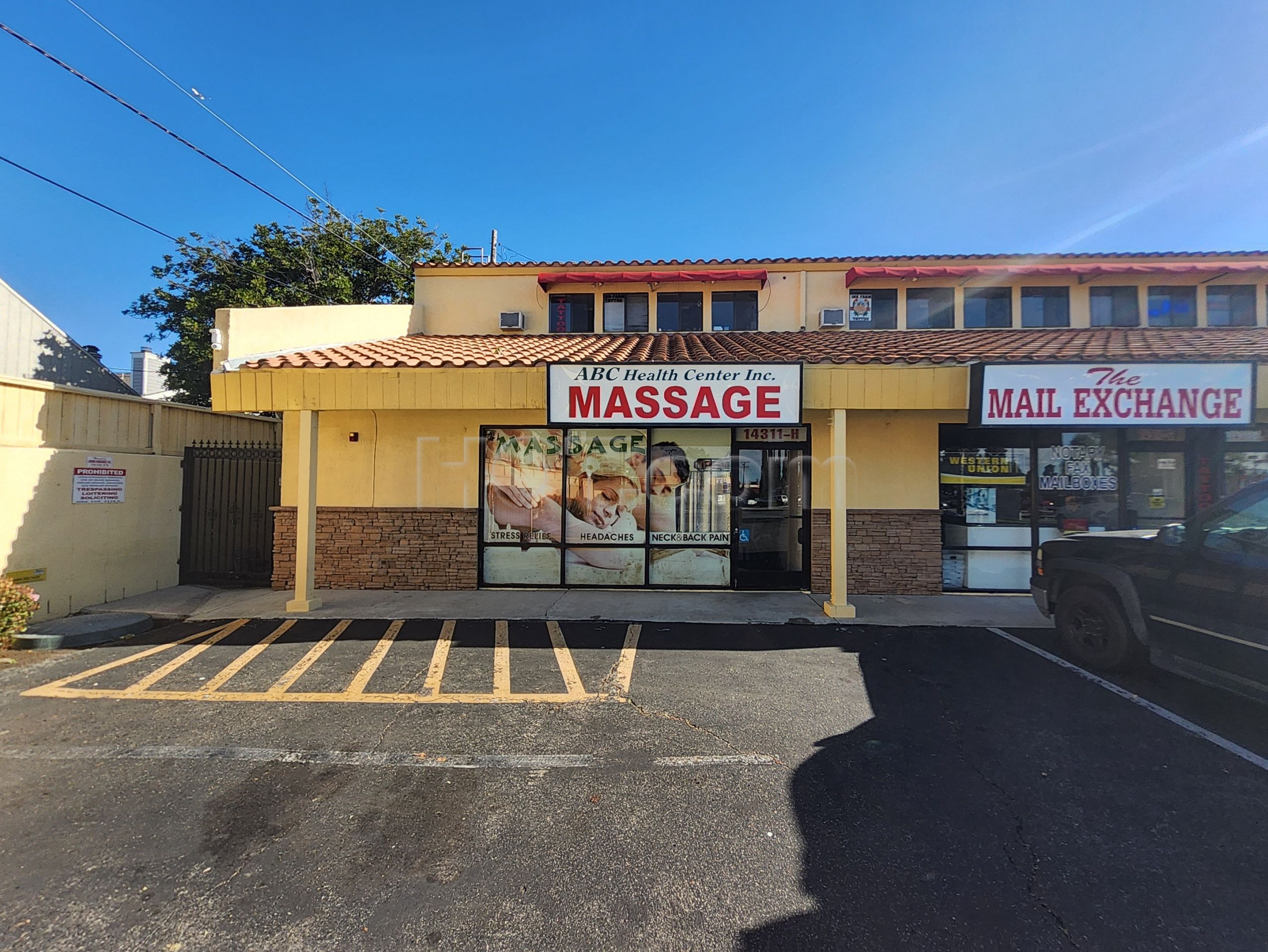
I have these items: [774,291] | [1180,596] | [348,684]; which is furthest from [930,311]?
[348,684]

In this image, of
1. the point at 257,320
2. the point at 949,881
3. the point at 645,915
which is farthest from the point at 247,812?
the point at 257,320

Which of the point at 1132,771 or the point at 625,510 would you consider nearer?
the point at 1132,771

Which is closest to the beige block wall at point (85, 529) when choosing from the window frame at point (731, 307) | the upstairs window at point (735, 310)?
the window frame at point (731, 307)

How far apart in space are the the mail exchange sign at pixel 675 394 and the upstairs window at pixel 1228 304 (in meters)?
9.73

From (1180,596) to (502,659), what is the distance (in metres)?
5.90

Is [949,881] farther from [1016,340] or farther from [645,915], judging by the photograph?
[1016,340]

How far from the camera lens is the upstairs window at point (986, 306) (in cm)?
1058

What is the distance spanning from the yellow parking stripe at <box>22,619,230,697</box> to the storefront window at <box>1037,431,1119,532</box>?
1147 centimetres

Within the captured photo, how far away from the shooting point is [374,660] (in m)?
5.52

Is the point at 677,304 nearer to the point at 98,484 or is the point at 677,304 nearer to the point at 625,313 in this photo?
the point at 625,313

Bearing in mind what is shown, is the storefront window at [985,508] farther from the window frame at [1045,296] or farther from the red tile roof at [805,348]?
the window frame at [1045,296]

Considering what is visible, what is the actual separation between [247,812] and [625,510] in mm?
6260

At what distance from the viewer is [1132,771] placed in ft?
11.5

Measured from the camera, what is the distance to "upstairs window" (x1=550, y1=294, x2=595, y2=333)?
10945 millimetres
